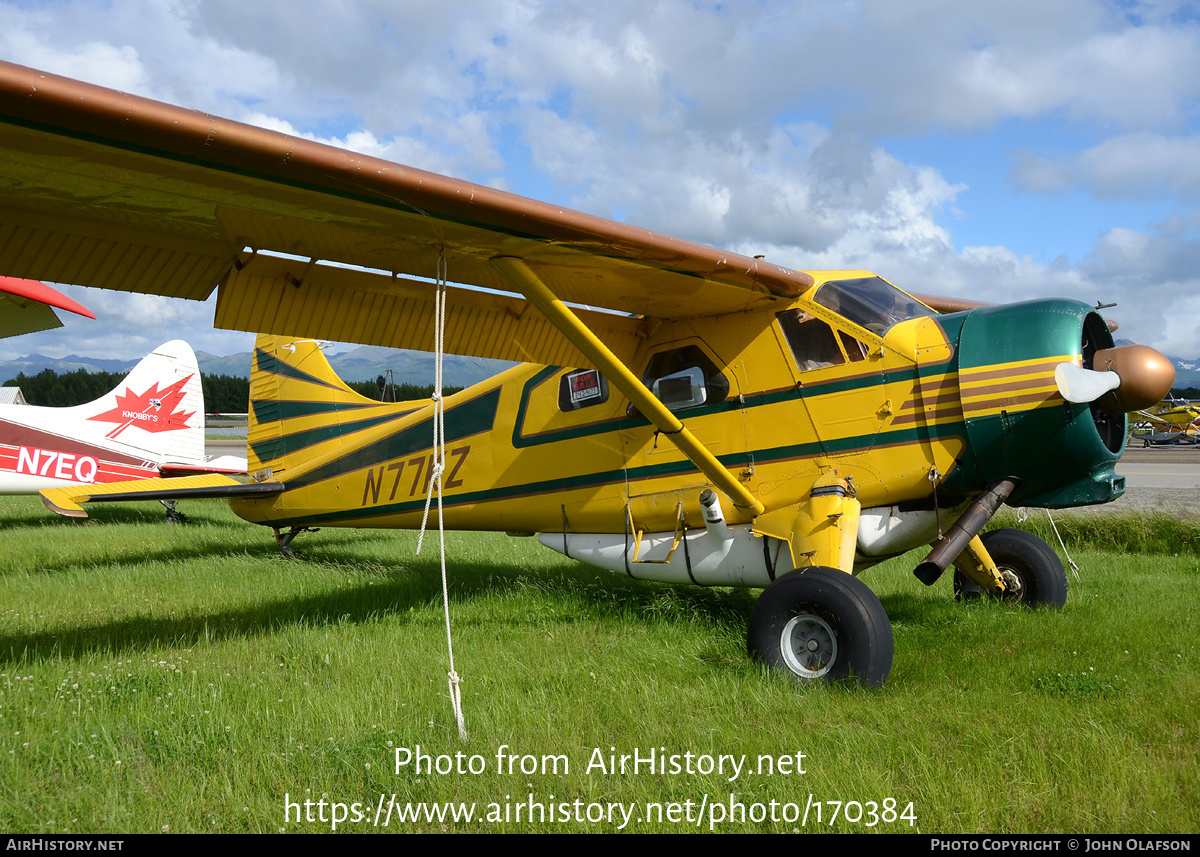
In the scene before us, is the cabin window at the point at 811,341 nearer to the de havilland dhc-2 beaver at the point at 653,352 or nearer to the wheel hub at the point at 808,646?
the de havilland dhc-2 beaver at the point at 653,352

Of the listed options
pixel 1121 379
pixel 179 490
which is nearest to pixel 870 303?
pixel 1121 379

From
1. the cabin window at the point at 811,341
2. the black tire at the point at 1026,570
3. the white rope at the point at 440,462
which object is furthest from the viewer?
the black tire at the point at 1026,570

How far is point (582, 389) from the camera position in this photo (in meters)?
6.33

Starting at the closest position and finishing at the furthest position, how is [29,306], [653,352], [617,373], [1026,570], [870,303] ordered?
[617,373] < [870,303] < [653,352] < [1026,570] < [29,306]

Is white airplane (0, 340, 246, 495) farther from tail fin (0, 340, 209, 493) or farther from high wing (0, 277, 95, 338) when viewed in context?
high wing (0, 277, 95, 338)

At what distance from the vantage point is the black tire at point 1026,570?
595cm

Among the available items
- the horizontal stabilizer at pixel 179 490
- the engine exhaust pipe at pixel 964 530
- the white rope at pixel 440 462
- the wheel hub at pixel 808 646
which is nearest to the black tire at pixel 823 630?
the wheel hub at pixel 808 646

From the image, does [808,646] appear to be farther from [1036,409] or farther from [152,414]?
[152,414]

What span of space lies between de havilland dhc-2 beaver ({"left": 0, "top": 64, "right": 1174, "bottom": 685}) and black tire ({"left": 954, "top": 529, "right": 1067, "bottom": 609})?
0.08 ft

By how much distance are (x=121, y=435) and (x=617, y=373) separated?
Result: 15.3 meters

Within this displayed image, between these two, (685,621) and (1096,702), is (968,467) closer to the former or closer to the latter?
(1096,702)

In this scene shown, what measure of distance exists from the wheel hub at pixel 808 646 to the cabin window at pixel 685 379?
1.87m

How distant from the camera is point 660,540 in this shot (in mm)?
5832

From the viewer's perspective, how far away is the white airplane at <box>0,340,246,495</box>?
571 inches
